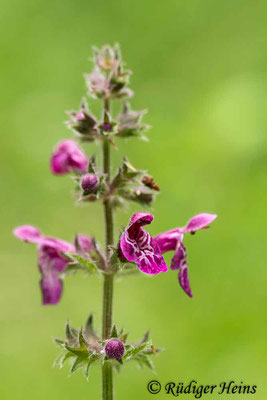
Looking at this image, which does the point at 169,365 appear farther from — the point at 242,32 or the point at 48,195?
the point at 242,32

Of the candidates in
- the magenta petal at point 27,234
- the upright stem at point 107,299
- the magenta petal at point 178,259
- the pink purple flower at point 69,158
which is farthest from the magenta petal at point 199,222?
the magenta petal at point 27,234

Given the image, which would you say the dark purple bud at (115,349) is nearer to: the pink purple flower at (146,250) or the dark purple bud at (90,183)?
the pink purple flower at (146,250)

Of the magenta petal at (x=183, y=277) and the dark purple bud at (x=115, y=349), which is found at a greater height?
the magenta petal at (x=183, y=277)

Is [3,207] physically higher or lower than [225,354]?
higher

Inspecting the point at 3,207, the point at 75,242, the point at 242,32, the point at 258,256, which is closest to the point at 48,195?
the point at 3,207

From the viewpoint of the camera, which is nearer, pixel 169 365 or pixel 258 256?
pixel 169 365
